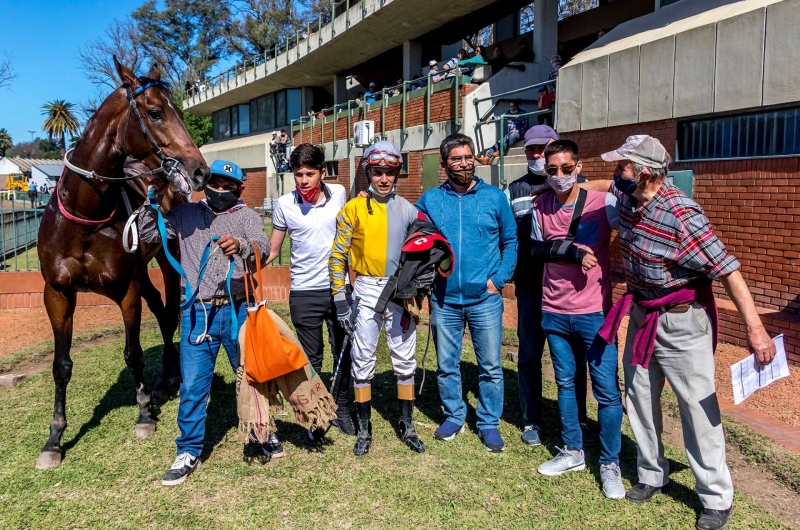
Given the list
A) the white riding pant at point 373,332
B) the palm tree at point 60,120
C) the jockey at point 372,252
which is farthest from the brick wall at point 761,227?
the palm tree at point 60,120

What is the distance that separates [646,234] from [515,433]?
1.96m

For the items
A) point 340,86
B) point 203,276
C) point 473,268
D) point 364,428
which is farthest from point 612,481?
point 340,86

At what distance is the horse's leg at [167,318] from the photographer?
17.5 feet

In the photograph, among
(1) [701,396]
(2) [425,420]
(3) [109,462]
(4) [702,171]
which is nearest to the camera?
(1) [701,396]

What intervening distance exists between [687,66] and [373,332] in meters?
6.10

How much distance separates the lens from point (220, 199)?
3684 mm

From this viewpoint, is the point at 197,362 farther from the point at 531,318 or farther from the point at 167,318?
the point at 531,318

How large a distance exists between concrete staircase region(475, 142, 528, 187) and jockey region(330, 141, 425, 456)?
744 cm

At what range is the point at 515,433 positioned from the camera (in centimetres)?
440

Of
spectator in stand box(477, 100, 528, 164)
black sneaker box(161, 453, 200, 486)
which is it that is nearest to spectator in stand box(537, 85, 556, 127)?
spectator in stand box(477, 100, 528, 164)

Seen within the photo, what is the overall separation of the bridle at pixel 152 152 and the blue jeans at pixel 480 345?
1.96 meters

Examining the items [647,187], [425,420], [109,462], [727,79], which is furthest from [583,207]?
[727,79]

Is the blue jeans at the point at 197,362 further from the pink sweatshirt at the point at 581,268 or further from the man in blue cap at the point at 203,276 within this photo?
the pink sweatshirt at the point at 581,268

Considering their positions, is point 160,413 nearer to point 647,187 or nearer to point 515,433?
point 515,433
